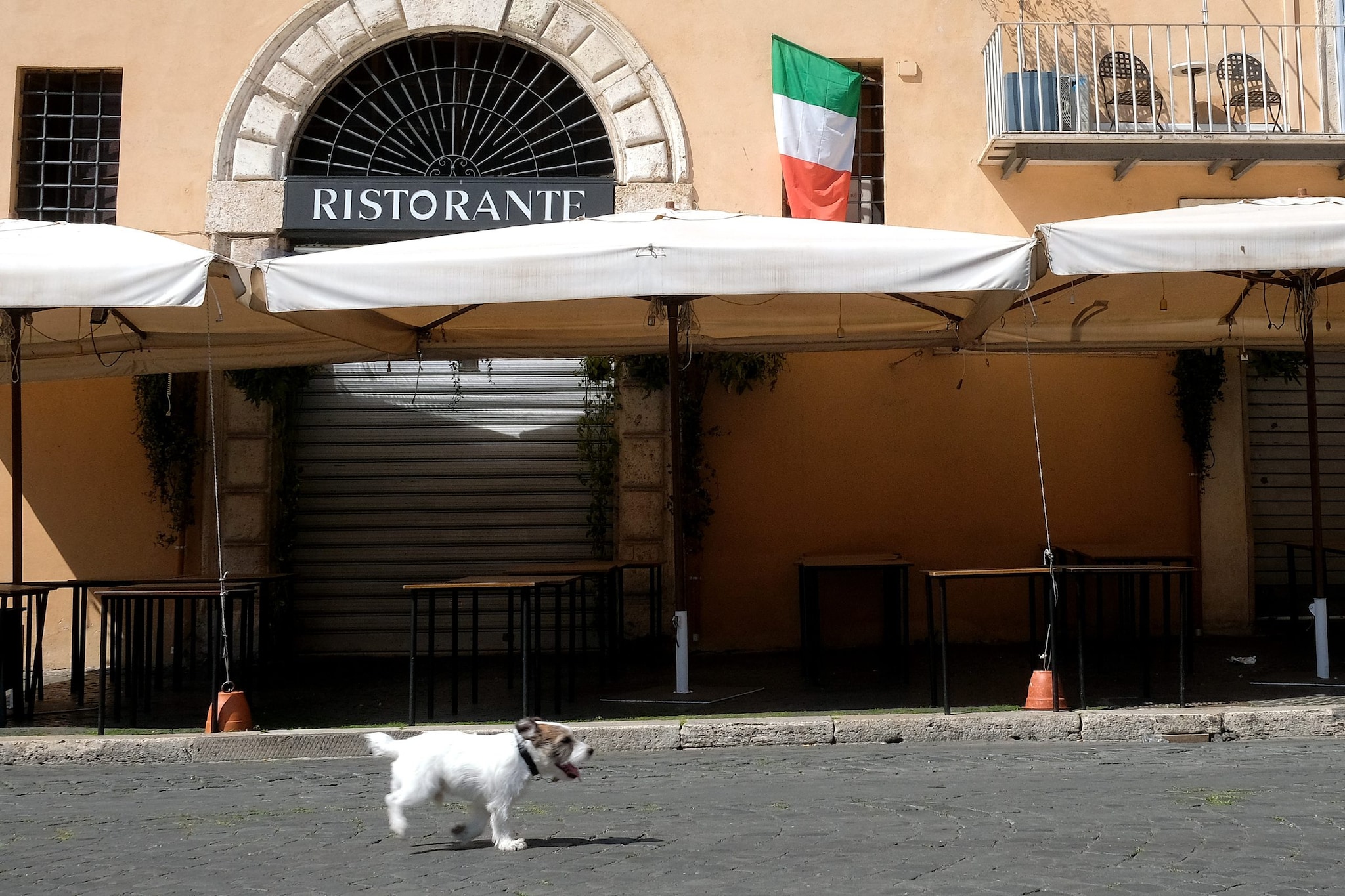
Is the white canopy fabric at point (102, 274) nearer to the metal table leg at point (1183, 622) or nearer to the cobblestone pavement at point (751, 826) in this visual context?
the cobblestone pavement at point (751, 826)

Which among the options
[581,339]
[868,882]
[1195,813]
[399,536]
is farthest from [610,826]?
[399,536]

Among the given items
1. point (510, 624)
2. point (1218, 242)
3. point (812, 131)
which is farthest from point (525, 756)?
point (812, 131)

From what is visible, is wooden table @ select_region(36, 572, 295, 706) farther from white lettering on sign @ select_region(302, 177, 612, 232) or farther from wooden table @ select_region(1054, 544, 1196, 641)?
wooden table @ select_region(1054, 544, 1196, 641)

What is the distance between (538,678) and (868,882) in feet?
12.1

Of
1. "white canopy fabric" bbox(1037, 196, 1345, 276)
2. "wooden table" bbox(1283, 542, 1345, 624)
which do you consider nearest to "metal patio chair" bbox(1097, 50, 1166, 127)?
"wooden table" bbox(1283, 542, 1345, 624)

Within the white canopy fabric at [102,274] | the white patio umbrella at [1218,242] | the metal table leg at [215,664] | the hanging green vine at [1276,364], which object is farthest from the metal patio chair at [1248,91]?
the metal table leg at [215,664]

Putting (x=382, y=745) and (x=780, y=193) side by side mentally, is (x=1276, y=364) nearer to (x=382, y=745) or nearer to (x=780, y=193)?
(x=780, y=193)

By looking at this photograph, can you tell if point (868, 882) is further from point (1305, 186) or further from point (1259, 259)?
point (1305, 186)

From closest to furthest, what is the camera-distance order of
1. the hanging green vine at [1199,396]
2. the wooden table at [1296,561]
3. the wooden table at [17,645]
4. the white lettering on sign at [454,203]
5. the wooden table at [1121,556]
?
the wooden table at [17,645], the wooden table at [1296,561], the wooden table at [1121,556], the white lettering on sign at [454,203], the hanging green vine at [1199,396]

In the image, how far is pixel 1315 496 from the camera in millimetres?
8250

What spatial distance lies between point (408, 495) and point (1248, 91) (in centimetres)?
770

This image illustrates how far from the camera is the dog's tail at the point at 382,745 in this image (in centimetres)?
454

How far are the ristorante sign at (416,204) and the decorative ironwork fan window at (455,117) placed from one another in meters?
0.28

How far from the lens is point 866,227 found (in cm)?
734
